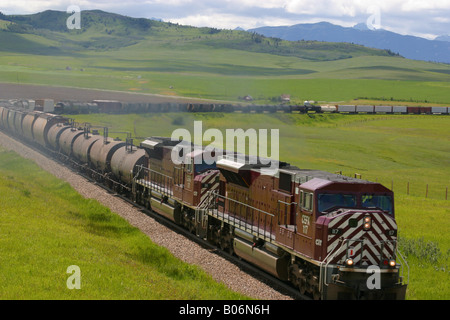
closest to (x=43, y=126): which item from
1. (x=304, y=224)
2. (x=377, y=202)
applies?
(x=304, y=224)

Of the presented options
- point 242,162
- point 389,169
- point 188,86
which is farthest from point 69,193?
point 188,86

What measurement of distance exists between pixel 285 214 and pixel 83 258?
7.12m

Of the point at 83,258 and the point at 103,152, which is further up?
the point at 103,152

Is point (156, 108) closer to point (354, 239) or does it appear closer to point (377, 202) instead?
point (377, 202)

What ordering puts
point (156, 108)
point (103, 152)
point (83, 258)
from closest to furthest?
point (83, 258) < point (103, 152) < point (156, 108)

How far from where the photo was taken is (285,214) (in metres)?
20.8

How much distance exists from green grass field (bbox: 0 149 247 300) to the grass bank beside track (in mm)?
8017

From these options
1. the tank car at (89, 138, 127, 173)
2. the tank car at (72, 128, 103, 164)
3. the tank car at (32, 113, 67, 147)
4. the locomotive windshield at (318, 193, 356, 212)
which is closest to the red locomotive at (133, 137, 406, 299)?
the locomotive windshield at (318, 193, 356, 212)

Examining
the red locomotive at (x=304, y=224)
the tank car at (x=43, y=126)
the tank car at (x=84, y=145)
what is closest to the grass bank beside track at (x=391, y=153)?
the red locomotive at (x=304, y=224)

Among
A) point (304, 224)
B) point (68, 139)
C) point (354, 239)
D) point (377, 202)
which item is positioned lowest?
point (68, 139)

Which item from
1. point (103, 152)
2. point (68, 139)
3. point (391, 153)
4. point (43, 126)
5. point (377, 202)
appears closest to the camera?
point (377, 202)

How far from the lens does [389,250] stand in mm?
17984
